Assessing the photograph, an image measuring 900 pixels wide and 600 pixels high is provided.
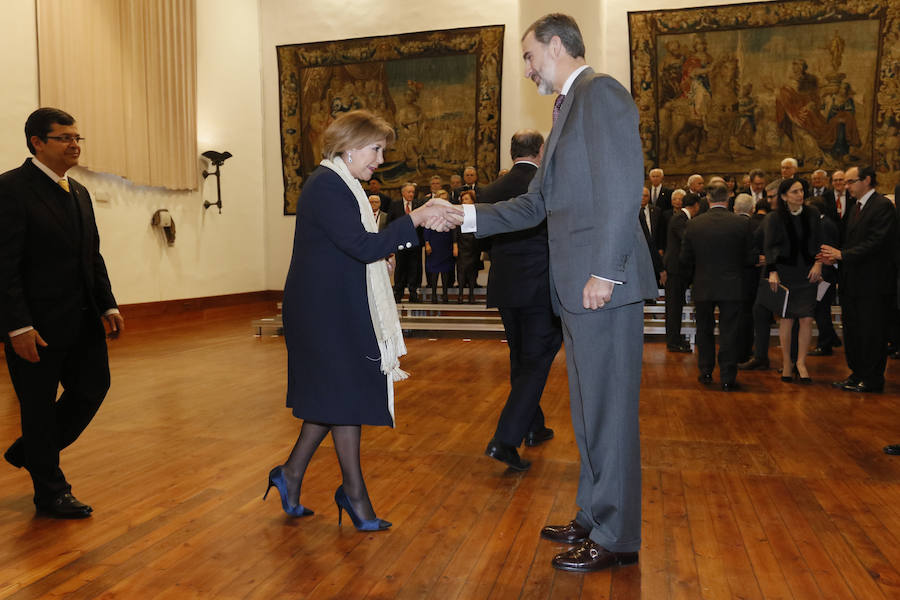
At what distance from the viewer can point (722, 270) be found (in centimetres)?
620

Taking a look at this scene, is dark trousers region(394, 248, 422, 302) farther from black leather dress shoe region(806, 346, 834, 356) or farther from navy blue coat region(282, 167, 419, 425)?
navy blue coat region(282, 167, 419, 425)

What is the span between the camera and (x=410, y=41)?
46.9ft

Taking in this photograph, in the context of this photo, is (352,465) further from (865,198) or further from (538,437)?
(865,198)

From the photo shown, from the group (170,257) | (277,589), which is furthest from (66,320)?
(170,257)

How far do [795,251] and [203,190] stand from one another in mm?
10157

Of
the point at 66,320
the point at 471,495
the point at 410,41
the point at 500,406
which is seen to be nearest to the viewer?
the point at 66,320

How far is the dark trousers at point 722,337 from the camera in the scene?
614 centimetres

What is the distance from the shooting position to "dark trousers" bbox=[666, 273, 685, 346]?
324 inches

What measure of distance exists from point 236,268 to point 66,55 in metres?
5.19

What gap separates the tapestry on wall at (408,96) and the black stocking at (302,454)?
1138cm

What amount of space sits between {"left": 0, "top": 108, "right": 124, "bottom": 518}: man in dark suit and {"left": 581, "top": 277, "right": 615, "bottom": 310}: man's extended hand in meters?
2.12

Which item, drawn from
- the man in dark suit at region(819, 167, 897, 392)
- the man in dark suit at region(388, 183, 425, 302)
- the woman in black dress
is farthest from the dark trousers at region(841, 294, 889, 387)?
the man in dark suit at region(388, 183, 425, 302)

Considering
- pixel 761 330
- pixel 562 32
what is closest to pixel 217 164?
pixel 761 330

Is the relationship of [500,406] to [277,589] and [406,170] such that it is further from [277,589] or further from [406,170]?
[406,170]
